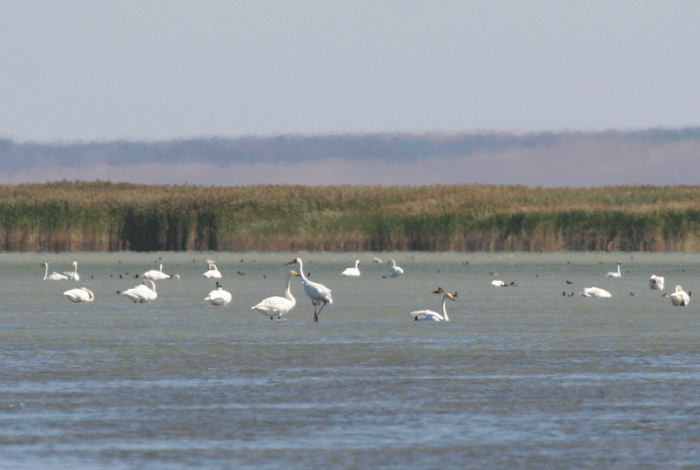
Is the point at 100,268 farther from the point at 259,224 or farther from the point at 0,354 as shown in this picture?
the point at 0,354

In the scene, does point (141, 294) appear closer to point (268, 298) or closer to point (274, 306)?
point (268, 298)

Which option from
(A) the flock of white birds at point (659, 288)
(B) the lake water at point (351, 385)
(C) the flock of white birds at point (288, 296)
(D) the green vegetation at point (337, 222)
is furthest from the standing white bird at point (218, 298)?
(D) the green vegetation at point (337, 222)

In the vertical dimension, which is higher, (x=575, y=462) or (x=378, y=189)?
(x=378, y=189)

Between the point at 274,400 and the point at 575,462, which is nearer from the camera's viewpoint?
the point at 575,462

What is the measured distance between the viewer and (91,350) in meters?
16.3

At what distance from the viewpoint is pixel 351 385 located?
Result: 42.0 ft

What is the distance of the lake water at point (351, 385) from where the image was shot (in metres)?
9.17

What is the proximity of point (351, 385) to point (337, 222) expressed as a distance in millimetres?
45107

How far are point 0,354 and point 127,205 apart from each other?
46122 mm

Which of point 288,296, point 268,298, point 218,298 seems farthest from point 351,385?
point 218,298

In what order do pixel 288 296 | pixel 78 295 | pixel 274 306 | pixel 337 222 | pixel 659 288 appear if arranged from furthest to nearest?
pixel 337 222, pixel 659 288, pixel 78 295, pixel 288 296, pixel 274 306

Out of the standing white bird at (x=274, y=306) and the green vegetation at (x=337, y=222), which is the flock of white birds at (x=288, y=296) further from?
the green vegetation at (x=337, y=222)

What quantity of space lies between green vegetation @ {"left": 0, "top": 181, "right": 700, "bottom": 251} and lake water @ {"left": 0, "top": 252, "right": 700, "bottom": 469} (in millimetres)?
30045

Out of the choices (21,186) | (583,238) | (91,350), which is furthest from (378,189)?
(91,350)
